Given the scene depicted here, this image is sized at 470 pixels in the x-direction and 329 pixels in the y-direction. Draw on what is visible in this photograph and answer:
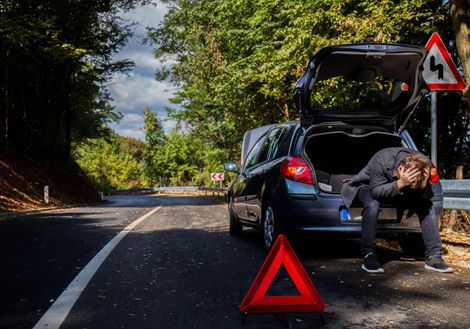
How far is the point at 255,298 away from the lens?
328 cm

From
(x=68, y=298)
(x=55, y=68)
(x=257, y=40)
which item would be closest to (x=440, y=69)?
(x=68, y=298)

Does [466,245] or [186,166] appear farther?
[186,166]

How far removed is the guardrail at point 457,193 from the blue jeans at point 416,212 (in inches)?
36.5

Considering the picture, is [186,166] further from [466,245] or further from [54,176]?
[466,245]

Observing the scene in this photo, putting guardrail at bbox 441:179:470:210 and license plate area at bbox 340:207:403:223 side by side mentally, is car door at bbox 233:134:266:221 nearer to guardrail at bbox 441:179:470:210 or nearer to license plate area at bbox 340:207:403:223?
license plate area at bbox 340:207:403:223

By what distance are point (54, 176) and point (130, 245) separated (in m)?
20.3

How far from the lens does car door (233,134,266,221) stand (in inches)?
295

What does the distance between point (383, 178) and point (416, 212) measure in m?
0.58

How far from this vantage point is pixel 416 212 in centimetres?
513

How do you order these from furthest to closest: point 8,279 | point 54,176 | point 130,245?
point 54,176 → point 130,245 → point 8,279

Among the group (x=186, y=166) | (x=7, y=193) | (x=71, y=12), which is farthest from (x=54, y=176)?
(x=186, y=166)

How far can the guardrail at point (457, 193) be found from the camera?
18.8ft

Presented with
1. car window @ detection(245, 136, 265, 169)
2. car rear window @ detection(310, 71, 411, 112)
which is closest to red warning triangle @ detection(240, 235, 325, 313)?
car rear window @ detection(310, 71, 411, 112)

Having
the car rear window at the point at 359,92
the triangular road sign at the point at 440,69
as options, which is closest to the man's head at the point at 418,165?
the car rear window at the point at 359,92
